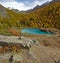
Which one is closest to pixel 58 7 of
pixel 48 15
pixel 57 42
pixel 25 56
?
pixel 48 15

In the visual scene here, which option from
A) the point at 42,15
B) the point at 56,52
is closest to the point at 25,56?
the point at 56,52

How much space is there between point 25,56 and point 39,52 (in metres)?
1.33

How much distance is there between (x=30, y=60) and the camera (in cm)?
1385

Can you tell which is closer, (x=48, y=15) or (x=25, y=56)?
(x=25, y=56)

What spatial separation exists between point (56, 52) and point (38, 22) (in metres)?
77.4

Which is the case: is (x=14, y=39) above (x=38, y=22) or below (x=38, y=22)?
above

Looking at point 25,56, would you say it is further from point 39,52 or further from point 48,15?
point 48,15

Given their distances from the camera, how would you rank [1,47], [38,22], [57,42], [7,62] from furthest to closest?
[38,22], [57,42], [1,47], [7,62]

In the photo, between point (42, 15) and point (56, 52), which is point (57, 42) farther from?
point (42, 15)

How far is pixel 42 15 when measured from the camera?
102 metres

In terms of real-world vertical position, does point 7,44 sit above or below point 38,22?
above

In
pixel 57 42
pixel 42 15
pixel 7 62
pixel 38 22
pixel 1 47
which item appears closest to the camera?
pixel 7 62

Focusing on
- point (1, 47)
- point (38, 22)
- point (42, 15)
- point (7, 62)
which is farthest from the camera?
point (42, 15)

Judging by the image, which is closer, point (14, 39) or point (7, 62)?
point (7, 62)
